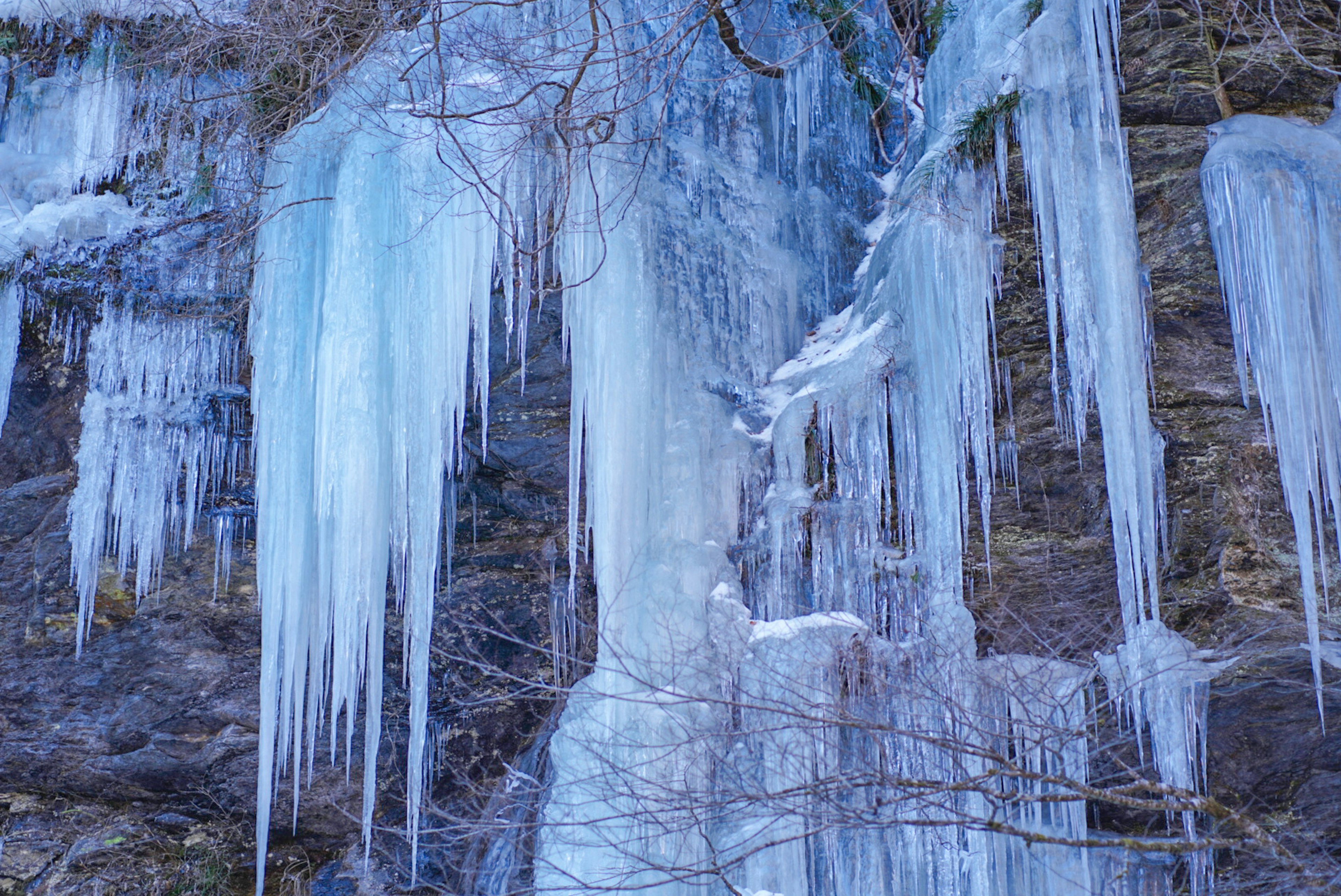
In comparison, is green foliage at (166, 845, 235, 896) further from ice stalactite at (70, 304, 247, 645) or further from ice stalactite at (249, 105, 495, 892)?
ice stalactite at (70, 304, 247, 645)

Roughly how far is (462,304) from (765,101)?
8.24ft

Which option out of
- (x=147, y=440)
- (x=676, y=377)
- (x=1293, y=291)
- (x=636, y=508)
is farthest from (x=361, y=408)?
(x=1293, y=291)

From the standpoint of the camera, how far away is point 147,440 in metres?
7.21

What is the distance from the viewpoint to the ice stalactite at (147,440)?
7.17 metres

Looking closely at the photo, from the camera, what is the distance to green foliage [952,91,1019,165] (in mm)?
5945

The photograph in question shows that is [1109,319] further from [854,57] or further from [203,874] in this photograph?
[203,874]

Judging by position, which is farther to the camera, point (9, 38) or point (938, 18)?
point (9, 38)

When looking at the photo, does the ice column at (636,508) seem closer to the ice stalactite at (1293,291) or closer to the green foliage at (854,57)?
the green foliage at (854,57)

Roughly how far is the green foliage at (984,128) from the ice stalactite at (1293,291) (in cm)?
100

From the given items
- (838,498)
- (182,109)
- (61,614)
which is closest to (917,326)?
(838,498)

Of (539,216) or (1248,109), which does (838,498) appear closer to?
(539,216)

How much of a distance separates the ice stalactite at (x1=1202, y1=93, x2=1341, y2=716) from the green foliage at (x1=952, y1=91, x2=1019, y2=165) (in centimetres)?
100

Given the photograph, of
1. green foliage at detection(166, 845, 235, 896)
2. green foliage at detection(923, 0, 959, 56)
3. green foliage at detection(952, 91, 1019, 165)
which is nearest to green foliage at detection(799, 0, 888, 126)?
green foliage at detection(923, 0, 959, 56)

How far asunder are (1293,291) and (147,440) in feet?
21.2
